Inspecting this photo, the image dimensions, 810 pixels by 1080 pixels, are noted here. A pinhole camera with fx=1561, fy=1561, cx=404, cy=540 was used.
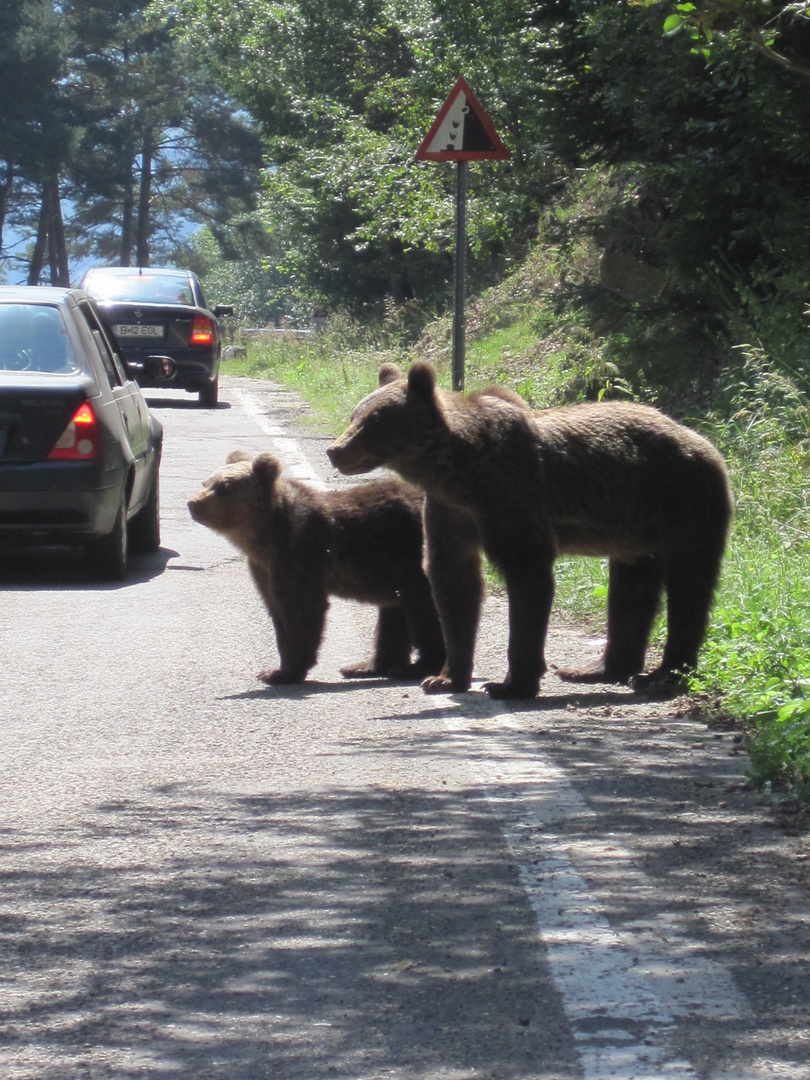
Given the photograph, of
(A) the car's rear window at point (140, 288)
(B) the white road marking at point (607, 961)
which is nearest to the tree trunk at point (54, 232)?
(A) the car's rear window at point (140, 288)

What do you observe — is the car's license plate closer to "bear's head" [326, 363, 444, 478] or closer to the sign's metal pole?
the sign's metal pole

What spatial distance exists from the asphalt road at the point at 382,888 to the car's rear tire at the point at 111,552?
2.58 m

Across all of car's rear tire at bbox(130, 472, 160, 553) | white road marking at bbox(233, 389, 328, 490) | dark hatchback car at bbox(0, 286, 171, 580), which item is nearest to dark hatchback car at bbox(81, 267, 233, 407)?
white road marking at bbox(233, 389, 328, 490)

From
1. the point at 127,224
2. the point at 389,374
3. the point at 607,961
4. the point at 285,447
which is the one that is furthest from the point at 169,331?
the point at 127,224

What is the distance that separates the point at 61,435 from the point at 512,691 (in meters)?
3.98

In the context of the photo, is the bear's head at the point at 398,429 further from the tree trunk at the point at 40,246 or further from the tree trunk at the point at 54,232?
the tree trunk at the point at 40,246

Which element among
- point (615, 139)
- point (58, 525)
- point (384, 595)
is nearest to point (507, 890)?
point (384, 595)

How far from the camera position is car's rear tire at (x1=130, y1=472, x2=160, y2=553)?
422 inches

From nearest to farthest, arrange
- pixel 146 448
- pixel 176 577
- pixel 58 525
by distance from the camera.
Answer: pixel 58 525 → pixel 176 577 → pixel 146 448

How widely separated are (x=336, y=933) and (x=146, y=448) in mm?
7202

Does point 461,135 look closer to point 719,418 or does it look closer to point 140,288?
point 719,418

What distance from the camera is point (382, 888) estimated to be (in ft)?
13.2

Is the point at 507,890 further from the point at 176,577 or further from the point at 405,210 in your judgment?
the point at 405,210

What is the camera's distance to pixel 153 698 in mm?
6535
